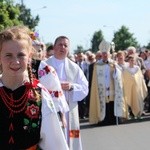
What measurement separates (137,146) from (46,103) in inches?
252

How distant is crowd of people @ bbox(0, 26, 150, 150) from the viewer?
11.0 feet

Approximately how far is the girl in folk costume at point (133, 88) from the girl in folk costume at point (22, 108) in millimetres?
10648

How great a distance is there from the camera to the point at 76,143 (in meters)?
7.03

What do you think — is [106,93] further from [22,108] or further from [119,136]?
[22,108]

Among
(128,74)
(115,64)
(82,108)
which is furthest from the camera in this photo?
(82,108)


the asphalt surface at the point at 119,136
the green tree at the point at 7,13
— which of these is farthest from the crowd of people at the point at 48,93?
the green tree at the point at 7,13

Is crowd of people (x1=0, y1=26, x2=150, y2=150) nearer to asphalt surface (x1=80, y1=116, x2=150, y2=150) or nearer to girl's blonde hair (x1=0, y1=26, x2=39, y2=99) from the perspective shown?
girl's blonde hair (x1=0, y1=26, x2=39, y2=99)

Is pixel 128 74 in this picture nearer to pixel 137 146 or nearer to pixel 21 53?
pixel 137 146

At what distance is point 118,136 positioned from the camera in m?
11.0

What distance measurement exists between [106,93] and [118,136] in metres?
2.41

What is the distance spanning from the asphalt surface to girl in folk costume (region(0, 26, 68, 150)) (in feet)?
20.3

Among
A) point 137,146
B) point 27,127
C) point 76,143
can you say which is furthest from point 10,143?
point 137,146

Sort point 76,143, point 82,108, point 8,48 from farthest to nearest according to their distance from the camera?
1. point 82,108
2. point 76,143
3. point 8,48

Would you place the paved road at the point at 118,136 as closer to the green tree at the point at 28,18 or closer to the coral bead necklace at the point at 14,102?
the coral bead necklace at the point at 14,102
